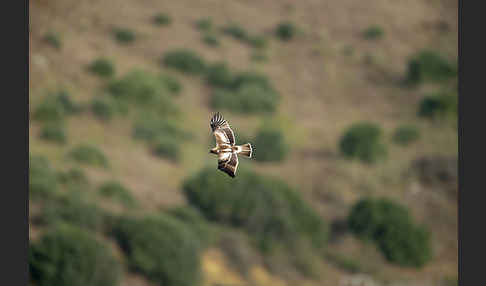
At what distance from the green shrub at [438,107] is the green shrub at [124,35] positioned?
25797 mm

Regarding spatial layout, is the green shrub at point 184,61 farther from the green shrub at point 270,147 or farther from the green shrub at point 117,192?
the green shrub at point 117,192

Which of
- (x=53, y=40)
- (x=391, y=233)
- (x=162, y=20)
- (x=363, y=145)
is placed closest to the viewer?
(x=391, y=233)

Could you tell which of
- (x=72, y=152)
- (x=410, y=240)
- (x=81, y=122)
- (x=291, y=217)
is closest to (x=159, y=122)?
(x=81, y=122)

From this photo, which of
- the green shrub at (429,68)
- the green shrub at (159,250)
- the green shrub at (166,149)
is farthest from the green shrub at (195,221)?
the green shrub at (429,68)

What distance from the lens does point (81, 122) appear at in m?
56.2

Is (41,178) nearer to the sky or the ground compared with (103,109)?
nearer to the ground

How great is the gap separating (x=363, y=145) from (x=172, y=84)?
1688 centimetres

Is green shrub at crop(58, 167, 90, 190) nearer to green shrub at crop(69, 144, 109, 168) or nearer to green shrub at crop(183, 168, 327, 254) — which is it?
green shrub at crop(69, 144, 109, 168)

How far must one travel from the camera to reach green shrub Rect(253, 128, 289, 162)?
190 ft

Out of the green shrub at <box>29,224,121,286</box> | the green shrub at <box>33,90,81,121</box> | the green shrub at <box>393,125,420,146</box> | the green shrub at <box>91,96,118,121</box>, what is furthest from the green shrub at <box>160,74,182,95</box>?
the green shrub at <box>29,224,121,286</box>

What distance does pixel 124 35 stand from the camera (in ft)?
229

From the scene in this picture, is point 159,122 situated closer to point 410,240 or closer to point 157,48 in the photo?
point 157,48

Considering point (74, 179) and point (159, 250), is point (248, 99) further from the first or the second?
point (159, 250)

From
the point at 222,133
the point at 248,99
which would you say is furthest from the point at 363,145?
the point at 222,133
